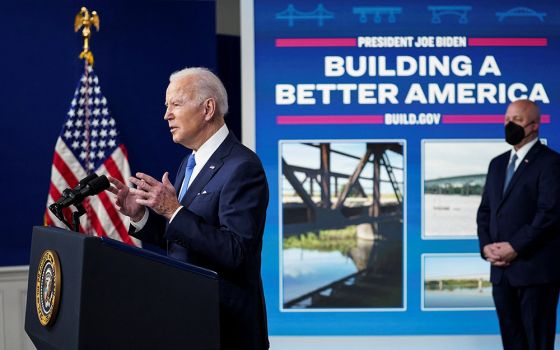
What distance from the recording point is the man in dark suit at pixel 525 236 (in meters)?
3.89

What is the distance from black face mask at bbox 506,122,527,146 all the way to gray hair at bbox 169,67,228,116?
231 centimetres

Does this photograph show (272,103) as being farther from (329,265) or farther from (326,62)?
(329,265)

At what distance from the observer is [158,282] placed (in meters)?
1.67

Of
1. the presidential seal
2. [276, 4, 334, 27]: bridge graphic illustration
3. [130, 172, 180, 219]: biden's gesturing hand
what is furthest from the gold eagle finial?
the presidential seal

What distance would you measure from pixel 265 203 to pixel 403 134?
292cm

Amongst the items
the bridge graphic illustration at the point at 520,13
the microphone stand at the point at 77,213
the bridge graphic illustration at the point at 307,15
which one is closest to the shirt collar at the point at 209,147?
the microphone stand at the point at 77,213

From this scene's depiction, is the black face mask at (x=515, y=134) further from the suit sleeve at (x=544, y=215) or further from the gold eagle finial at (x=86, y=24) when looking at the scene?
the gold eagle finial at (x=86, y=24)

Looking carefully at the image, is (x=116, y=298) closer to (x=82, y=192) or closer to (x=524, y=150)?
(x=82, y=192)

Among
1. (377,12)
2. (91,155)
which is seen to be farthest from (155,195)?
(377,12)

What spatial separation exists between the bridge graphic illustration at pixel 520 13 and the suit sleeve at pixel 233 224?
10.8 ft

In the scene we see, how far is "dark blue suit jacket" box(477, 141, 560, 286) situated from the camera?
3883 mm

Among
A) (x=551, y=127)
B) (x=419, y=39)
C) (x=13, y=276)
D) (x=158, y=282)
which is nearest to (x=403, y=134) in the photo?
(x=419, y=39)

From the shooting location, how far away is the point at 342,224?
193 inches

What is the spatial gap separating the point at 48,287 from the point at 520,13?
161 inches
